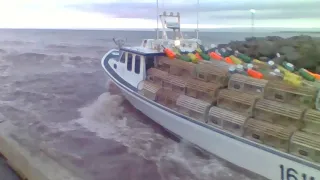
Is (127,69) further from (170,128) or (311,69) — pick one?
(311,69)

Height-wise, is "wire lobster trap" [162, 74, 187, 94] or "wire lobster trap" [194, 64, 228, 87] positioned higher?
"wire lobster trap" [194, 64, 228, 87]

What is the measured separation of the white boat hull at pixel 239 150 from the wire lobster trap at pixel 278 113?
538 mm

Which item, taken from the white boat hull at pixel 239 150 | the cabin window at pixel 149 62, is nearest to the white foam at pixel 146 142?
the white boat hull at pixel 239 150

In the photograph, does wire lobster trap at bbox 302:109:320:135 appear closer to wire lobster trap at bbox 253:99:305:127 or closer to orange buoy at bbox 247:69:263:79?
wire lobster trap at bbox 253:99:305:127

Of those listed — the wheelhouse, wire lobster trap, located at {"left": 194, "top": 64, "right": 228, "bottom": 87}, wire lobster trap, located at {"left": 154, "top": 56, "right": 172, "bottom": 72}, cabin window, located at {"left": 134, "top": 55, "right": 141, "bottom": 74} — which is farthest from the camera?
cabin window, located at {"left": 134, "top": 55, "right": 141, "bottom": 74}

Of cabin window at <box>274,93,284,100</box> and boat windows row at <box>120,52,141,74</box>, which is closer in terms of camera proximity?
cabin window at <box>274,93,284,100</box>

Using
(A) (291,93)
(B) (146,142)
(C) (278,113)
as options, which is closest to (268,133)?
(C) (278,113)

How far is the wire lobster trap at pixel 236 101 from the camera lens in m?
6.11

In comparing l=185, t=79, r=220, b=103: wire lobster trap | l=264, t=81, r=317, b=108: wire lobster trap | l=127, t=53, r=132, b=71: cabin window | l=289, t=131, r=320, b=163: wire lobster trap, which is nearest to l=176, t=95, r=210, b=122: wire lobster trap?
l=185, t=79, r=220, b=103: wire lobster trap

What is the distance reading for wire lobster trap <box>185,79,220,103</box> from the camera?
22.5ft

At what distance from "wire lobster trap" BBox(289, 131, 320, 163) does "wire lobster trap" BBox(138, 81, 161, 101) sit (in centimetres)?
378

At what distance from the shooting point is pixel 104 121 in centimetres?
938

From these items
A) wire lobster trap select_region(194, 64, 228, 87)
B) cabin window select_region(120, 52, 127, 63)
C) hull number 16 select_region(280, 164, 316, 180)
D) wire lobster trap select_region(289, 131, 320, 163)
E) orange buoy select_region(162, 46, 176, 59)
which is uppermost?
orange buoy select_region(162, 46, 176, 59)

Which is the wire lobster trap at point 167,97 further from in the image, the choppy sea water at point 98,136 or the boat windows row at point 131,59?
the boat windows row at point 131,59
